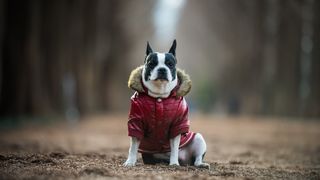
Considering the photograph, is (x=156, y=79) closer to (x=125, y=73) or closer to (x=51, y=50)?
(x=51, y=50)

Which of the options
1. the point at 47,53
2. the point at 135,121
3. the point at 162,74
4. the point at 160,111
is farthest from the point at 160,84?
the point at 47,53

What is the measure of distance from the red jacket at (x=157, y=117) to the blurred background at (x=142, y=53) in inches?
644

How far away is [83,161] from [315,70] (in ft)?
91.4

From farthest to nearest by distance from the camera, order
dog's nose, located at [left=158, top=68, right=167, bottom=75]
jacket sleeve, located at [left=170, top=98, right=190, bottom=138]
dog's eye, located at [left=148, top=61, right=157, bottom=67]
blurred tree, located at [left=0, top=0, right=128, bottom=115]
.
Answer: blurred tree, located at [left=0, top=0, right=128, bottom=115] → jacket sleeve, located at [left=170, top=98, right=190, bottom=138] → dog's eye, located at [left=148, top=61, right=157, bottom=67] → dog's nose, located at [left=158, top=68, right=167, bottom=75]

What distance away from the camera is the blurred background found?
81.0 ft

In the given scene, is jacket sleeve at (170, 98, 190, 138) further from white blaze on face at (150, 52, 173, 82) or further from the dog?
white blaze on face at (150, 52, 173, 82)

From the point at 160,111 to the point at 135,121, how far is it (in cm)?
36

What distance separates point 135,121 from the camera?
841 centimetres

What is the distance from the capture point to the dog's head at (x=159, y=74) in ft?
27.1

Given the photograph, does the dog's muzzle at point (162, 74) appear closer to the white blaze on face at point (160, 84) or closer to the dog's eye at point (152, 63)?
the white blaze on face at point (160, 84)

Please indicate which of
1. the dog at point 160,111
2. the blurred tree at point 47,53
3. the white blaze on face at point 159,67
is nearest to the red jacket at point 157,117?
the dog at point 160,111

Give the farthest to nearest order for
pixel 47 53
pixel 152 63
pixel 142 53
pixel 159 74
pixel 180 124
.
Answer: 1. pixel 142 53
2. pixel 47 53
3. pixel 180 124
4. pixel 152 63
5. pixel 159 74

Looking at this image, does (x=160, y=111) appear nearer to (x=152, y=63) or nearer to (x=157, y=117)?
(x=157, y=117)

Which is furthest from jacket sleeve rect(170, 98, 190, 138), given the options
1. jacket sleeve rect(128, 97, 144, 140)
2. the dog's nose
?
the dog's nose
